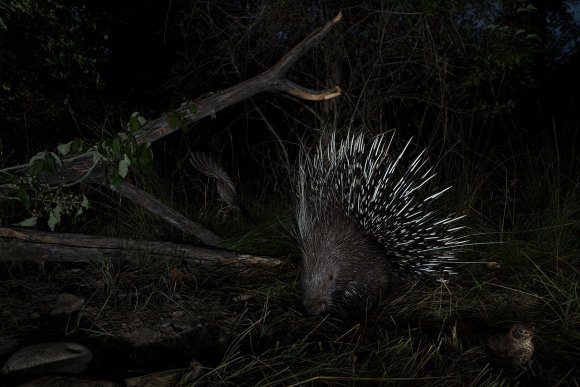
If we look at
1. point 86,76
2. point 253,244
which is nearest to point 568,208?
point 253,244

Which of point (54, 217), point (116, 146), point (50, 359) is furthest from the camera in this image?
point (54, 217)

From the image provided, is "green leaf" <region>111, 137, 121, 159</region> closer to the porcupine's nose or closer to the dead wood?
the dead wood

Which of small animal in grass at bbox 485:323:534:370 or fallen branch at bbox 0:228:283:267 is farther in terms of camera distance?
fallen branch at bbox 0:228:283:267

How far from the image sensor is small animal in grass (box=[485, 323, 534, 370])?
1.83 m

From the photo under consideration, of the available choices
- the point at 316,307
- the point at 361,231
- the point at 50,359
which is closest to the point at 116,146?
the point at 50,359

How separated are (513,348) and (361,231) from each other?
102 centimetres

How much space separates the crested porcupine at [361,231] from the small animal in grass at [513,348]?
764 millimetres

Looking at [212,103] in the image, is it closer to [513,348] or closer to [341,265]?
[341,265]

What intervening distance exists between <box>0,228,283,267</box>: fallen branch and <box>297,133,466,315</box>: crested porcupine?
0.38 m

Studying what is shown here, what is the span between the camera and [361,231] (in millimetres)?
2697

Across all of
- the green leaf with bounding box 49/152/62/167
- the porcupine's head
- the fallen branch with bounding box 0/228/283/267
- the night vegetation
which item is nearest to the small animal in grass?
the night vegetation

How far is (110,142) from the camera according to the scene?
2344mm

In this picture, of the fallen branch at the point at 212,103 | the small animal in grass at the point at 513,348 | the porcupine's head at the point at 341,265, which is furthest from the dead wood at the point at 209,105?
the small animal in grass at the point at 513,348

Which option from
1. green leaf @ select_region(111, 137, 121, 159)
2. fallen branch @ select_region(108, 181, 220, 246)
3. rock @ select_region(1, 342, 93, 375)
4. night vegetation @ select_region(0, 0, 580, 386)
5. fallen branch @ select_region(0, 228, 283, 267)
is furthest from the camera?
fallen branch @ select_region(108, 181, 220, 246)
